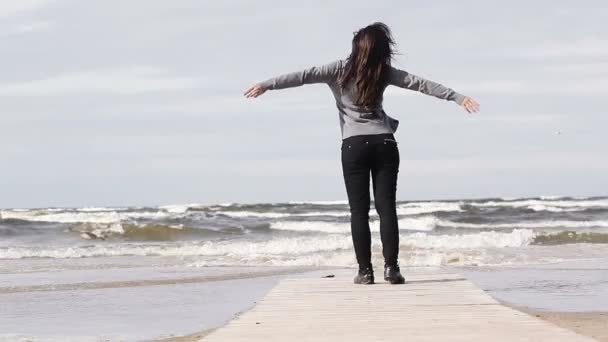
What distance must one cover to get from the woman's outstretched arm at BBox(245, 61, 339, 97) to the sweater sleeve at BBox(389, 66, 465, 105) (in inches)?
15.5

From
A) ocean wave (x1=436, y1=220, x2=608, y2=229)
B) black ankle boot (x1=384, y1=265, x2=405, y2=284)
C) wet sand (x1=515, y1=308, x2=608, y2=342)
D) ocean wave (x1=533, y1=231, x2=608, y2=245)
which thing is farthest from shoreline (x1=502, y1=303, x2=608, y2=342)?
ocean wave (x1=436, y1=220, x2=608, y2=229)

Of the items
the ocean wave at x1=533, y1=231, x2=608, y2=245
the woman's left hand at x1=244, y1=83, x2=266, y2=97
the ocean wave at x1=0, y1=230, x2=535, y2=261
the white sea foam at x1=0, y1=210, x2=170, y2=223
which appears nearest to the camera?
the woman's left hand at x1=244, y1=83, x2=266, y2=97

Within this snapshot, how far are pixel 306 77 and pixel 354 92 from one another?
0.34 m

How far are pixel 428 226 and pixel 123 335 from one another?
90.3ft

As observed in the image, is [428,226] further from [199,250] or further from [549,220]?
[199,250]

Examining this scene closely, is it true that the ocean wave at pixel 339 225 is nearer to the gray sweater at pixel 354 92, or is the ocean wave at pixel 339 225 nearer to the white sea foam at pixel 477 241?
the white sea foam at pixel 477 241

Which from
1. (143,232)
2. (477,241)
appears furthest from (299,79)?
(143,232)

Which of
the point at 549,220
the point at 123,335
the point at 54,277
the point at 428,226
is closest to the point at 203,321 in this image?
the point at 123,335

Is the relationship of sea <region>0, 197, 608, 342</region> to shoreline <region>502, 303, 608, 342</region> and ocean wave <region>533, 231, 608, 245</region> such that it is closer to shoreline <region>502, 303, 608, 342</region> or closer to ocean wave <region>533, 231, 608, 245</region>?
ocean wave <region>533, 231, 608, 245</region>

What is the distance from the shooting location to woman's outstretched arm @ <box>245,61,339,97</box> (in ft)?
20.3

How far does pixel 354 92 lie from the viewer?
6535 mm

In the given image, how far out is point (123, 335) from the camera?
711 cm

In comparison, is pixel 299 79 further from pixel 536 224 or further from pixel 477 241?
pixel 536 224

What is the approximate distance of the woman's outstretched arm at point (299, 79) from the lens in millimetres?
6188
